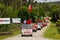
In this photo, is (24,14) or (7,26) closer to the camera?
(7,26)

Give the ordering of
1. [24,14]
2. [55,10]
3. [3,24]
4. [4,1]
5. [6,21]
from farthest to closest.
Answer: [55,10] < [24,14] < [4,1] < [3,24] < [6,21]

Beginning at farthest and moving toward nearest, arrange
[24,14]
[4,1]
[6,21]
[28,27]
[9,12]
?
[24,14] < [4,1] < [9,12] < [6,21] < [28,27]

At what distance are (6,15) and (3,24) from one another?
3.23 meters

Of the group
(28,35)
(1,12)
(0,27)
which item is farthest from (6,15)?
(28,35)

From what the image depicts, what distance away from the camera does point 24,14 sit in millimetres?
85000

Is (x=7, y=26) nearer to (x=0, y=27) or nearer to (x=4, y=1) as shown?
(x=0, y=27)

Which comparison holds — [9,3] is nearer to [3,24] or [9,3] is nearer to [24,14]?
[24,14]

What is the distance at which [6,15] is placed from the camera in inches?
2095

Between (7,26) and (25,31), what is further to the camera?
(7,26)

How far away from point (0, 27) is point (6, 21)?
283 cm

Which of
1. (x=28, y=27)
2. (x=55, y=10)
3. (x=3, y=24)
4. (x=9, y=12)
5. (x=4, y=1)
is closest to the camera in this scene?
(x=28, y=27)

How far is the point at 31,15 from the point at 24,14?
5.45 meters

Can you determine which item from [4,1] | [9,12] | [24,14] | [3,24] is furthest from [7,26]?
[24,14]

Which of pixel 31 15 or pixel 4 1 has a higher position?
pixel 4 1
